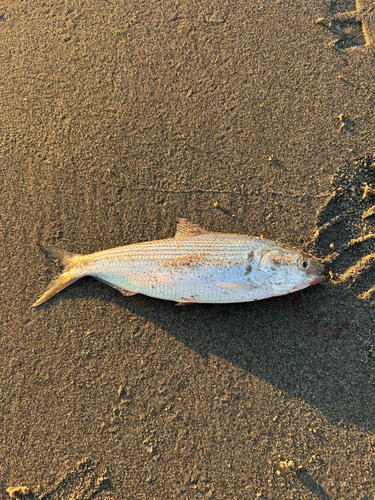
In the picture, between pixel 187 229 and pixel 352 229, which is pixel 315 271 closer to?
pixel 352 229

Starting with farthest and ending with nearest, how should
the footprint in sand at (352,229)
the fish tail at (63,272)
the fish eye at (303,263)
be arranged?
the fish tail at (63,272)
the footprint in sand at (352,229)
the fish eye at (303,263)

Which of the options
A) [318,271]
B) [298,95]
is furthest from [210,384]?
[298,95]

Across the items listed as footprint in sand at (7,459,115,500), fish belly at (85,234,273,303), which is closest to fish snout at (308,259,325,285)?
fish belly at (85,234,273,303)

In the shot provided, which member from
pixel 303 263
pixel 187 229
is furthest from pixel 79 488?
pixel 303 263

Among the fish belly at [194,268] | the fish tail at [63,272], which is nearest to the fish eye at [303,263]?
the fish belly at [194,268]

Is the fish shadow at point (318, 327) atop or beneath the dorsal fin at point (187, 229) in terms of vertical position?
beneath

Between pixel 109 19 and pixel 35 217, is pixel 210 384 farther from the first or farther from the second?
pixel 109 19

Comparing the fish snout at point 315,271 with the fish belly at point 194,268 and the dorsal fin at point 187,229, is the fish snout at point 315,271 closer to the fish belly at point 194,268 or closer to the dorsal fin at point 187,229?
the fish belly at point 194,268
